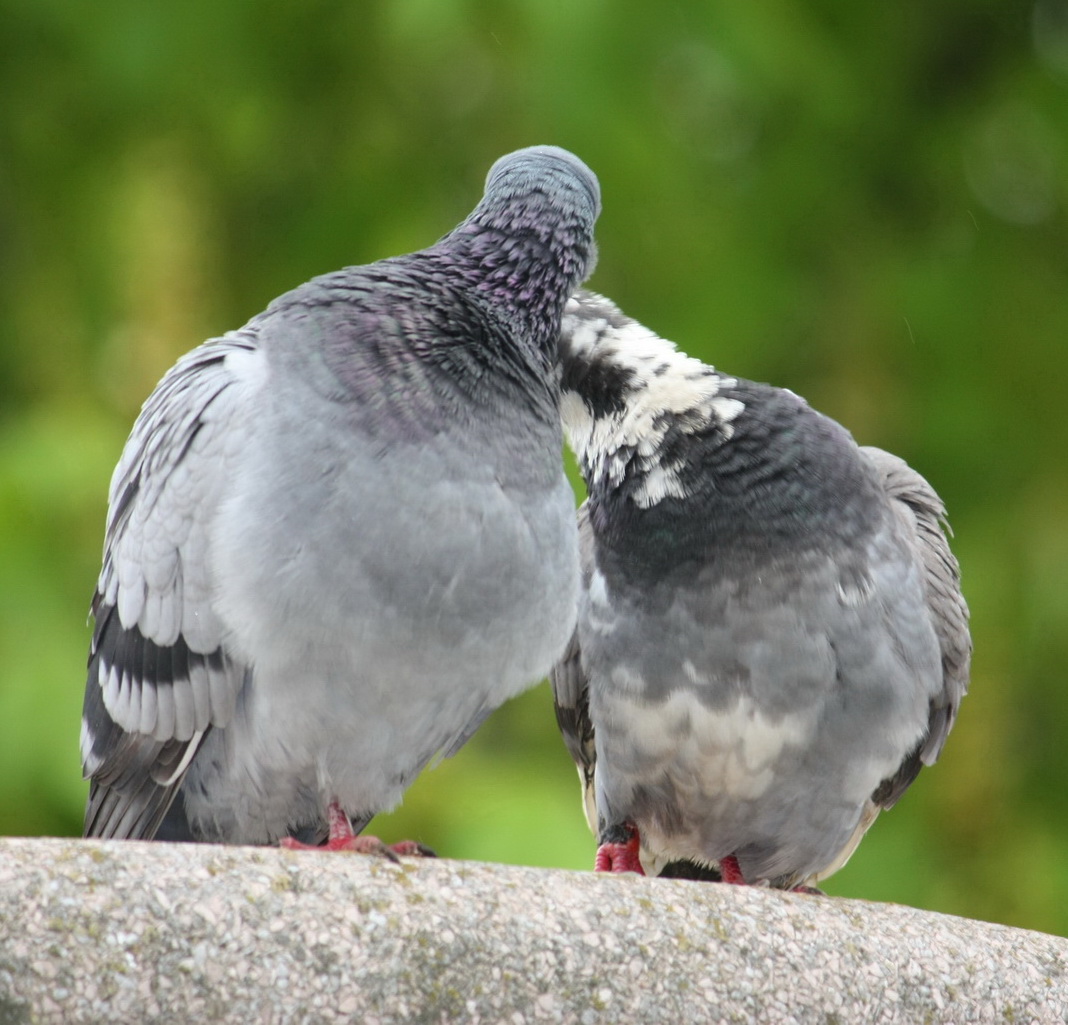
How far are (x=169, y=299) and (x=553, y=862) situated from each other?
2497mm

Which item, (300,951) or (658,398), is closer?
(300,951)

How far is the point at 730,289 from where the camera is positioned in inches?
264

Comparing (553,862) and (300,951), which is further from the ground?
(300,951)

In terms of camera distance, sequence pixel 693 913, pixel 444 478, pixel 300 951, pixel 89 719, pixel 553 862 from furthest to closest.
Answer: pixel 553 862
pixel 89 719
pixel 444 478
pixel 693 913
pixel 300 951

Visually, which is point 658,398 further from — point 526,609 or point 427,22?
point 427,22

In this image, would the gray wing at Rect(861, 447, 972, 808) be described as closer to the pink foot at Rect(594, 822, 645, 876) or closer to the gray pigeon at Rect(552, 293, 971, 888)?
the gray pigeon at Rect(552, 293, 971, 888)

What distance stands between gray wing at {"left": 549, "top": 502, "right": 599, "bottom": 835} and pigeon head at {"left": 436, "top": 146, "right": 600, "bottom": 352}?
74 cm

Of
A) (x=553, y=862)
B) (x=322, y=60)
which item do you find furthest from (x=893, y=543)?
(x=322, y=60)

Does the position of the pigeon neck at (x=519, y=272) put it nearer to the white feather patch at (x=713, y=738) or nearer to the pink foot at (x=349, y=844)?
the white feather patch at (x=713, y=738)

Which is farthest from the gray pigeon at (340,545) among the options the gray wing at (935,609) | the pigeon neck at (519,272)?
the gray wing at (935,609)

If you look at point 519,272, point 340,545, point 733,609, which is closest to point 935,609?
point 733,609

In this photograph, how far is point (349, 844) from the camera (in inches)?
123

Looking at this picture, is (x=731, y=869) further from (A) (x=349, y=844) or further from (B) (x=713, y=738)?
(A) (x=349, y=844)

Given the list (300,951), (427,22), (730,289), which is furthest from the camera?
(730,289)
